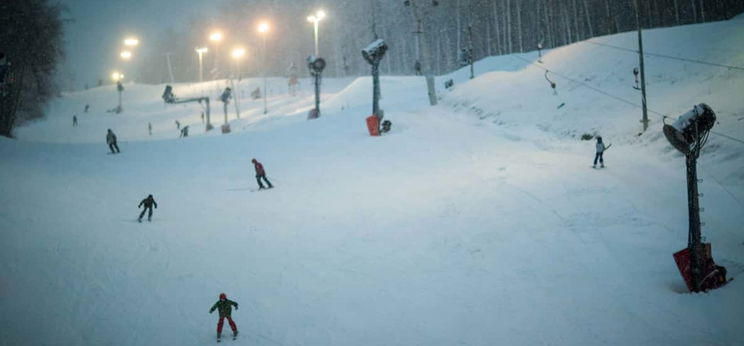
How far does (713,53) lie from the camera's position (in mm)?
22328

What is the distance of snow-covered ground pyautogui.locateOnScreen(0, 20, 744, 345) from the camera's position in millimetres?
8648

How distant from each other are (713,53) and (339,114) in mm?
23410

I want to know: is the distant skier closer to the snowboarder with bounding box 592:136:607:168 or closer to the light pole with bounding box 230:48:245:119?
the snowboarder with bounding box 592:136:607:168

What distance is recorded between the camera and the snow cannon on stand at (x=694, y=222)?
27.8 ft

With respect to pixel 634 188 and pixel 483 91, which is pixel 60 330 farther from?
pixel 483 91

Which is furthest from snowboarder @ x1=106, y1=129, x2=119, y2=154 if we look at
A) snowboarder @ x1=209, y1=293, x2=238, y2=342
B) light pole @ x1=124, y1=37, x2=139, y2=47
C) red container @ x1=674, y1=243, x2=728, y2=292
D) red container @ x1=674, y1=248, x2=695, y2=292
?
light pole @ x1=124, y1=37, x2=139, y2=47

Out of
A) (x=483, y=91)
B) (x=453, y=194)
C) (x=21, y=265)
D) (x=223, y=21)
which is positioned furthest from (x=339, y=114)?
(x=223, y=21)

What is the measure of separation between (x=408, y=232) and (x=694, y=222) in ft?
23.1

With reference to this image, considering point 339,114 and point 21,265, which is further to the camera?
point 339,114

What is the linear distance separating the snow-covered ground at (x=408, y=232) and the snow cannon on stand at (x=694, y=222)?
1.28 feet

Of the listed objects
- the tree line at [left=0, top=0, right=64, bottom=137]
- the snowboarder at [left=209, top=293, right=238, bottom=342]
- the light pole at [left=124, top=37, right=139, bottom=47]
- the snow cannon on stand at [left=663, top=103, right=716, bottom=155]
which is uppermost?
the light pole at [left=124, top=37, right=139, bottom=47]

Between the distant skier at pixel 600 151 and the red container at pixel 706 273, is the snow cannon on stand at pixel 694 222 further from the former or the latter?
the distant skier at pixel 600 151

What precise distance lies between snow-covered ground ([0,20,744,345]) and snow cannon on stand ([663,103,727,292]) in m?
0.39

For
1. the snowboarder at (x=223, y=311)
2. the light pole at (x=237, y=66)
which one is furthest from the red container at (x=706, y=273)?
the light pole at (x=237, y=66)
